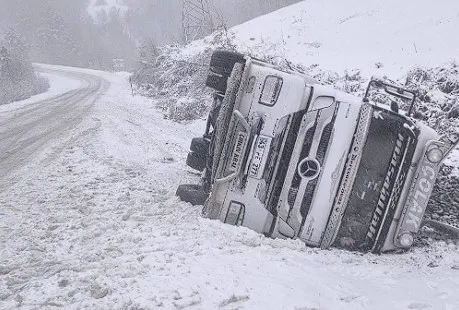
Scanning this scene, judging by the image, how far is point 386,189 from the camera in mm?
4289

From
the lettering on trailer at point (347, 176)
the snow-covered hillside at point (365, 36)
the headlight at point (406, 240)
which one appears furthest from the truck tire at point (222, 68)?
the snow-covered hillside at point (365, 36)

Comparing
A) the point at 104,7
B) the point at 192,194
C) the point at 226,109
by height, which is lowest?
the point at 192,194

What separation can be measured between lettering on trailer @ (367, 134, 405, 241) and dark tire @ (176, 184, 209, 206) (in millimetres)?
1888

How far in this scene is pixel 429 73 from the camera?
871 centimetres

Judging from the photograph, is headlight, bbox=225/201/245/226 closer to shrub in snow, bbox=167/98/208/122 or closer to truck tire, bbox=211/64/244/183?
truck tire, bbox=211/64/244/183

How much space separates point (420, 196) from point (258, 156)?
163cm

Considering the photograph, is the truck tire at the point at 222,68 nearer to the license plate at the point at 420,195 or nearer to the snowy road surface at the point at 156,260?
the snowy road surface at the point at 156,260

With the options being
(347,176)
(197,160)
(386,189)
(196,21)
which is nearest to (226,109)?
(347,176)

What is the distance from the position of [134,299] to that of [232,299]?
28.2 inches

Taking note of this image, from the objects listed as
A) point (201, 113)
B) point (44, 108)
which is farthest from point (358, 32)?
point (44, 108)

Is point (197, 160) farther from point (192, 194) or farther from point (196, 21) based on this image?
point (196, 21)

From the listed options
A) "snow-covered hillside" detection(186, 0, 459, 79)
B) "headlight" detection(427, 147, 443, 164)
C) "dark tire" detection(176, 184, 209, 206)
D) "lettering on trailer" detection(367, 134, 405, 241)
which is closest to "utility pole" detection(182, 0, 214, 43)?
"snow-covered hillside" detection(186, 0, 459, 79)

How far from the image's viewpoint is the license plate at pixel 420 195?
13.8 feet

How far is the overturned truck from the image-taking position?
425 centimetres
